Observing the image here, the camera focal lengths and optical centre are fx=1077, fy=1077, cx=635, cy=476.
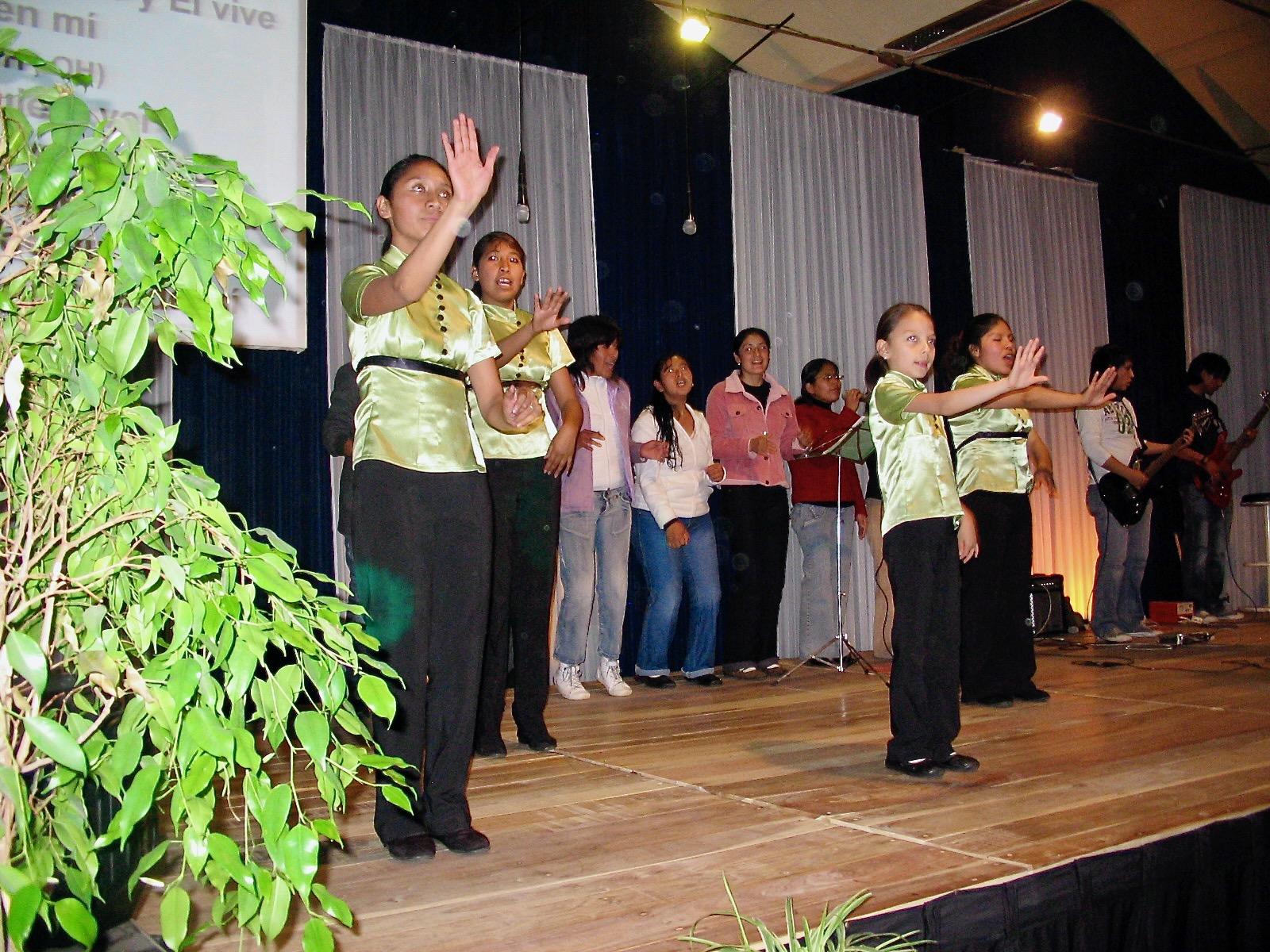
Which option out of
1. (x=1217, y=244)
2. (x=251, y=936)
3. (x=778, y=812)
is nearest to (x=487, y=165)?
(x=251, y=936)

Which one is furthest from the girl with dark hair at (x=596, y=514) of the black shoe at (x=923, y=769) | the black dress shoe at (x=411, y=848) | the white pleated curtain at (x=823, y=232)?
the black dress shoe at (x=411, y=848)

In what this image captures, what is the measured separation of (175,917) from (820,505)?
5.07 meters

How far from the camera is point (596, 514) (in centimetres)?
490

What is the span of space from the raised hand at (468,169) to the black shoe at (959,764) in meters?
2.02

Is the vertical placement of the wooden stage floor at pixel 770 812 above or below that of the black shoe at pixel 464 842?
below

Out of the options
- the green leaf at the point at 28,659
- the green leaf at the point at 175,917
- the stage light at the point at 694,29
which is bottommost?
the green leaf at the point at 175,917

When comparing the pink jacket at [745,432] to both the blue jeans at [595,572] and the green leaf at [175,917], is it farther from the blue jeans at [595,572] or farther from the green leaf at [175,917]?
the green leaf at [175,917]

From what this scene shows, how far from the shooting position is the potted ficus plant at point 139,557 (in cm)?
97

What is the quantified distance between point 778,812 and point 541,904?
0.83 meters

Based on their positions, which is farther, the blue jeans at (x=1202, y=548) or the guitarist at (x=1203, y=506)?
the blue jeans at (x=1202, y=548)

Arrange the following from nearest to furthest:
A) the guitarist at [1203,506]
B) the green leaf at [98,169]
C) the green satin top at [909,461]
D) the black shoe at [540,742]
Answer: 1. the green leaf at [98,169]
2. the green satin top at [909,461]
3. the black shoe at [540,742]
4. the guitarist at [1203,506]

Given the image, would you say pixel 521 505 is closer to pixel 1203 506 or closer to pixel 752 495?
pixel 752 495

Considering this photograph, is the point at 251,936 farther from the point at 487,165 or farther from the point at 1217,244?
the point at 1217,244

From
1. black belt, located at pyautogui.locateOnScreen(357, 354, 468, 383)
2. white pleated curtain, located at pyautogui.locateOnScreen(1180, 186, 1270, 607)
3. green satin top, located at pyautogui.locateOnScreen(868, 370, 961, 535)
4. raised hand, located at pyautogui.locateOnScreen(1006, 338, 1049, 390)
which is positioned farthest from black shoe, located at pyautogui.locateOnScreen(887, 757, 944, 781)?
white pleated curtain, located at pyautogui.locateOnScreen(1180, 186, 1270, 607)
